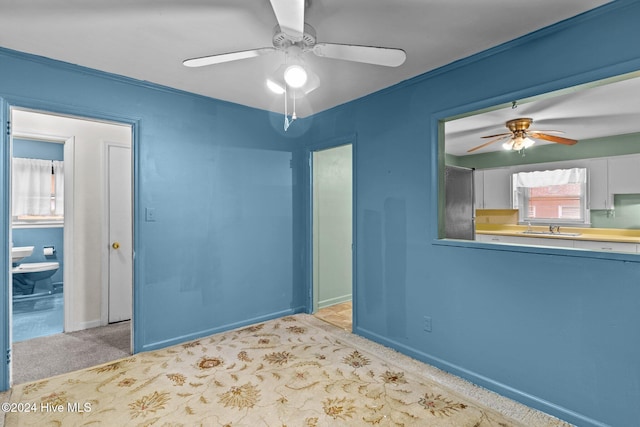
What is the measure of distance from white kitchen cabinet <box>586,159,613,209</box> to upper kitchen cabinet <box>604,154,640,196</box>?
56 millimetres

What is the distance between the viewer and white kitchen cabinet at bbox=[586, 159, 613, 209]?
181 inches

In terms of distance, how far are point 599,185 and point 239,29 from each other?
5.35 meters

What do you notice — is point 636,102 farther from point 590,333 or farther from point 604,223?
point 590,333

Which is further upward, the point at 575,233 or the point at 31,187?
the point at 31,187

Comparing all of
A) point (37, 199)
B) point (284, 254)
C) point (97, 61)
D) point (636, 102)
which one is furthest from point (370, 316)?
point (37, 199)

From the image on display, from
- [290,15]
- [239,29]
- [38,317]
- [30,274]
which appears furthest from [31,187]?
[290,15]

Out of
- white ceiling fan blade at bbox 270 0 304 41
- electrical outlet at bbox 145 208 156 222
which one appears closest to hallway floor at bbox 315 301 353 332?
electrical outlet at bbox 145 208 156 222

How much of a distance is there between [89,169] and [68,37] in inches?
75.5

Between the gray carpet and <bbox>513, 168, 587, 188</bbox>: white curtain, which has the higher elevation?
<bbox>513, 168, 587, 188</bbox>: white curtain

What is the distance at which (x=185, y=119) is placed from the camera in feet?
10.3

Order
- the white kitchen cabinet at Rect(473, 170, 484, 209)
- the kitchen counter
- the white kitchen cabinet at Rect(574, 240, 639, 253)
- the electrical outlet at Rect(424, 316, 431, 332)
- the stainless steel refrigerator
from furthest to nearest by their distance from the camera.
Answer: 1. the white kitchen cabinet at Rect(473, 170, 484, 209)
2. the kitchen counter
3. the white kitchen cabinet at Rect(574, 240, 639, 253)
4. the stainless steel refrigerator
5. the electrical outlet at Rect(424, 316, 431, 332)

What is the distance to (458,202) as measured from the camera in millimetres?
3410

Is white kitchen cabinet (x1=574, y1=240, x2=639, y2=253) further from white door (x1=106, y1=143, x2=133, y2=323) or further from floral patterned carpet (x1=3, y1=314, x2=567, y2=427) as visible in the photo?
white door (x1=106, y1=143, x2=133, y2=323)

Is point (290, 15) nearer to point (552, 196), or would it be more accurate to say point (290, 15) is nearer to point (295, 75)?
point (295, 75)
